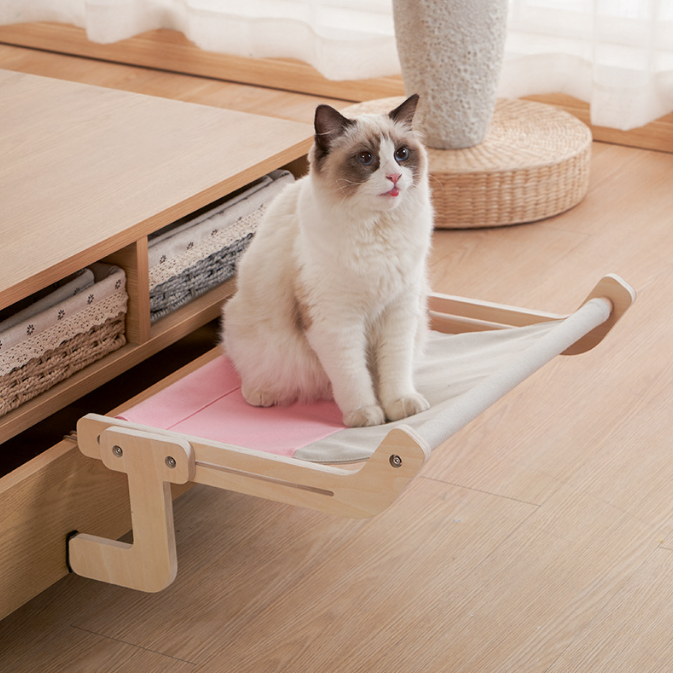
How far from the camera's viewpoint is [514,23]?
2.99m

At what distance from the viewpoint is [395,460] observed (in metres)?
1.04

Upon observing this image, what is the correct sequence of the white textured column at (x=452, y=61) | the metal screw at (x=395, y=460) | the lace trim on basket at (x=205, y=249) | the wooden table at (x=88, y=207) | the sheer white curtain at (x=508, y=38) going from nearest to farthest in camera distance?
the metal screw at (x=395, y=460) → the wooden table at (x=88, y=207) → the lace trim on basket at (x=205, y=249) → the white textured column at (x=452, y=61) → the sheer white curtain at (x=508, y=38)

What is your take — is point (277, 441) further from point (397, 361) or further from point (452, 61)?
point (452, 61)

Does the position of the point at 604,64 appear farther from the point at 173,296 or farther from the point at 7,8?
the point at 7,8

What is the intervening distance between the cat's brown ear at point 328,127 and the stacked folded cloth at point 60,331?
0.36 m

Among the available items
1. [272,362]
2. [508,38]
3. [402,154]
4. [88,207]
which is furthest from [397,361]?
[508,38]

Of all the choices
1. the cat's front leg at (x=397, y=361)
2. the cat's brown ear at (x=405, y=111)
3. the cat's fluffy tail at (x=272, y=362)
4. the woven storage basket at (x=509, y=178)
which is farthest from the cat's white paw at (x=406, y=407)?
the woven storage basket at (x=509, y=178)

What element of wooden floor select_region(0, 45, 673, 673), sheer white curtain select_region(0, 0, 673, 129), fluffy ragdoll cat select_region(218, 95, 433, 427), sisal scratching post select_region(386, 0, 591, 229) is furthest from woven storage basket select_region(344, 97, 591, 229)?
fluffy ragdoll cat select_region(218, 95, 433, 427)

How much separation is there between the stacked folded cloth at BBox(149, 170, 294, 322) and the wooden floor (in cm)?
33

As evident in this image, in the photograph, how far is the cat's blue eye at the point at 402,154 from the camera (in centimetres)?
123

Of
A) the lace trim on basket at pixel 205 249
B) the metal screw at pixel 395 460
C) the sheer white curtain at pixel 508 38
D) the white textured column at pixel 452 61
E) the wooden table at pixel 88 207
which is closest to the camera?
the metal screw at pixel 395 460

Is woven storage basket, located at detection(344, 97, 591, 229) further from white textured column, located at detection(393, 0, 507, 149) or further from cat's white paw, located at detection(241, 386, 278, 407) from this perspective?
cat's white paw, located at detection(241, 386, 278, 407)

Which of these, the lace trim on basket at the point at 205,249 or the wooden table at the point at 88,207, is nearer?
the wooden table at the point at 88,207

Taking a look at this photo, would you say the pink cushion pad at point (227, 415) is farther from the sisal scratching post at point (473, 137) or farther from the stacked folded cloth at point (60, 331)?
the sisal scratching post at point (473, 137)
